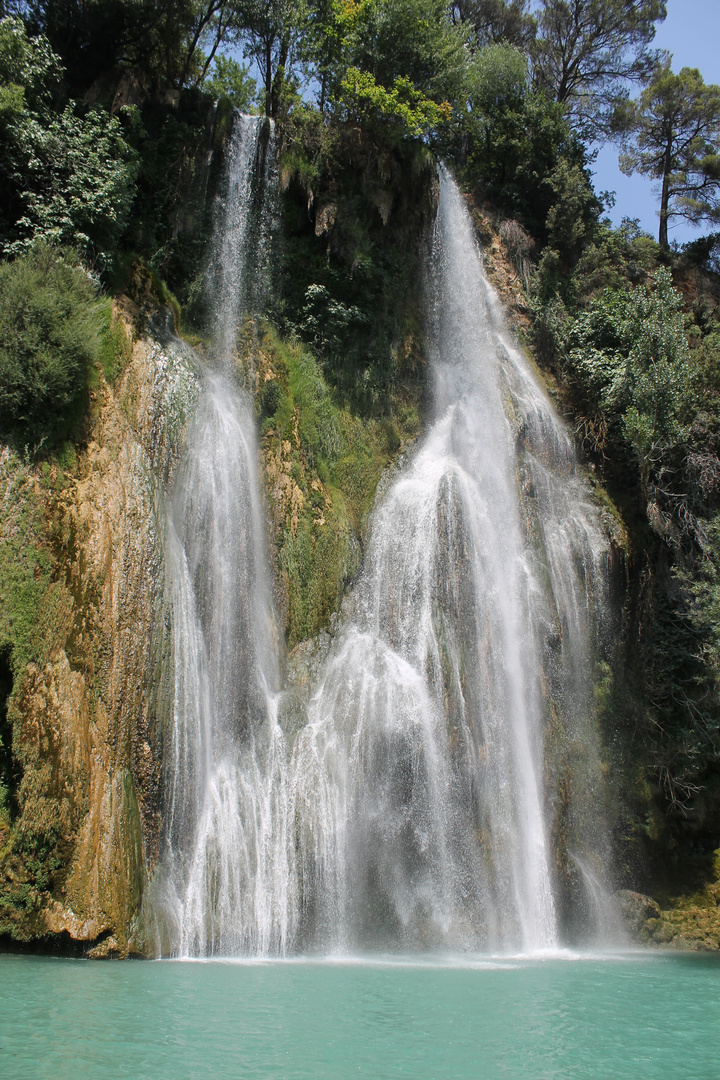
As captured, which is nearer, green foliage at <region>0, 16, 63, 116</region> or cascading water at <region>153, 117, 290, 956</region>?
cascading water at <region>153, 117, 290, 956</region>

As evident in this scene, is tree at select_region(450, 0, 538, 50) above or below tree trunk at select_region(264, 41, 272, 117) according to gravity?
above

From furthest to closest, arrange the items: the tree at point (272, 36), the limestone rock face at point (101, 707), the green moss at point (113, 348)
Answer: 1. the tree at point (272, 36)
2. the green moss at point (113, 348)
3. the limestone rock face at point (101, 707)

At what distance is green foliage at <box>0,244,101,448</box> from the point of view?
39.1ft

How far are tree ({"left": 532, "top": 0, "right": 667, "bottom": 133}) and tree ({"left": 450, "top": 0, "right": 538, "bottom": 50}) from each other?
1060 millimetres

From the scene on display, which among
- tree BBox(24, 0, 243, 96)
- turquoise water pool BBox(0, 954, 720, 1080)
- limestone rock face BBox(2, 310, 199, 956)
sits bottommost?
turquoise water pool BBox(0, 954, 720, 1080)

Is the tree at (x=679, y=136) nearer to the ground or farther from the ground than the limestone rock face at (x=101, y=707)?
farther from the ground

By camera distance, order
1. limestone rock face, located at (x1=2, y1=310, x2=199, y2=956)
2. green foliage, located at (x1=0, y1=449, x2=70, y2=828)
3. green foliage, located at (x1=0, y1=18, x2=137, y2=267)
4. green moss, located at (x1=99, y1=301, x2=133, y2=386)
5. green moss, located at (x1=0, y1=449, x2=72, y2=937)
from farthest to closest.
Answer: green foliage, located at (x1=0, y1=18, x2=137, y2=267) < green moss, located at (x1=99, y1=301, x2=133, y2=386) < green foliage, located at (x1=0, y1=449, x2=70, y2=828) < limestone rock face, located at (x1=2, y1=310, x2=199, y2=956) < green moss, located at (x1=0, y1=449, x2=72, y2=937)

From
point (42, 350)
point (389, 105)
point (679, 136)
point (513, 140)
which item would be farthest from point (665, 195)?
point (42, 350)

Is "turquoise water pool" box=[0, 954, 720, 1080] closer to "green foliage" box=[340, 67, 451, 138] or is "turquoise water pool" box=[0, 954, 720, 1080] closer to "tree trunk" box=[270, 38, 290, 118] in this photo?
"green foliage" box=[340, 67, 451, 138]

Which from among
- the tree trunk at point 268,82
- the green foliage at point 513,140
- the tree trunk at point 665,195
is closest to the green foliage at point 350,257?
the tree trunk at point 268,82

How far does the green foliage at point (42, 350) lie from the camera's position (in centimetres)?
1191

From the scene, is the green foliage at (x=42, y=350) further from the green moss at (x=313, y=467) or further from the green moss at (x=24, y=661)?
the green moss at (x=313, y=467)

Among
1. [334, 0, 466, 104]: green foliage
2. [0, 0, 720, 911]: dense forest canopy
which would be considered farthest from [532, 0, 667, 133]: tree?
[334, 0, 466, 104]: green foliage

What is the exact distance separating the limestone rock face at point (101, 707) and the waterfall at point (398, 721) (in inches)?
21.5
